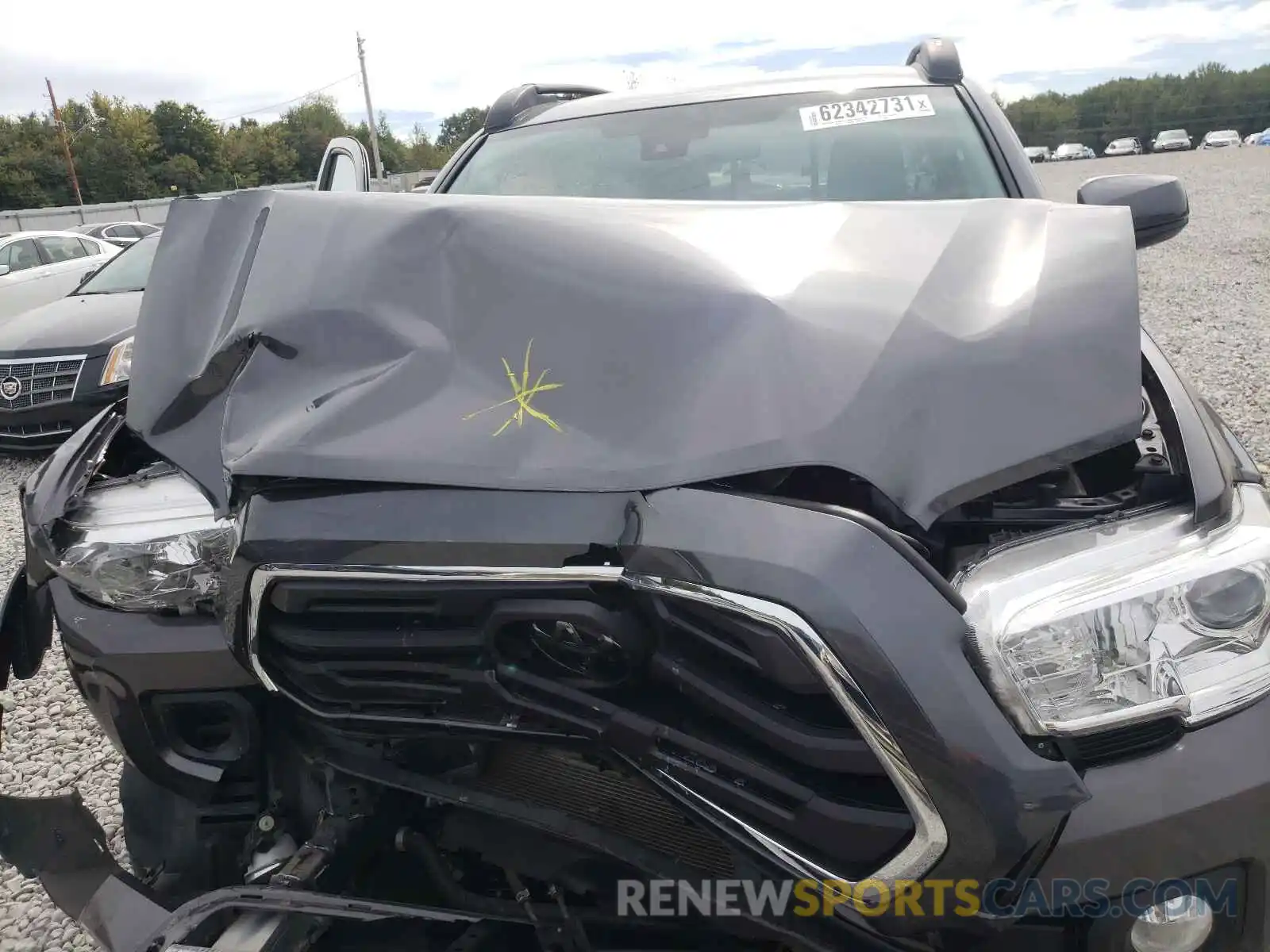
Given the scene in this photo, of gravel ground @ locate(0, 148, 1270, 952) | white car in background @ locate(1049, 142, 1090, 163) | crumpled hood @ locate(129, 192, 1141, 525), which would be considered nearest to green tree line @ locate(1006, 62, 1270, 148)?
white car in background @ locate(1049, 142, 1090, 163)

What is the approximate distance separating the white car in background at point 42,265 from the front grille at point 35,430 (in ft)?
12.0

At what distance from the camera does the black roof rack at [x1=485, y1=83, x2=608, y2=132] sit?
11.9ft

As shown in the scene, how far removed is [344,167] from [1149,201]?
7.72 feet

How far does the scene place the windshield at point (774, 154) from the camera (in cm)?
269

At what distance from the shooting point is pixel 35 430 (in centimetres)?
641

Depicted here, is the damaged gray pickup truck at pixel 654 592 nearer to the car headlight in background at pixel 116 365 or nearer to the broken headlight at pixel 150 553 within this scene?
the broken headlight at pixel 150 553

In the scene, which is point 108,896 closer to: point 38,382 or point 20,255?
point 38,382

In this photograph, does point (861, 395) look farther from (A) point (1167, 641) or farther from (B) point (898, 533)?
(A) point (1167, 641)

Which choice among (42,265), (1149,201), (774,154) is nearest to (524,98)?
(774,154)

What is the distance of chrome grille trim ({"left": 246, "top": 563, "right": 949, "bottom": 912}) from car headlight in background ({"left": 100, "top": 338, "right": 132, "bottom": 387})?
580cm

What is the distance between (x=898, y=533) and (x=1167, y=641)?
0.42 m

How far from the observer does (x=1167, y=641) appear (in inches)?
51.5

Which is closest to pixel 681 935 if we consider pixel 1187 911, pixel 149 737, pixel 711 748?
pixel 711 748
